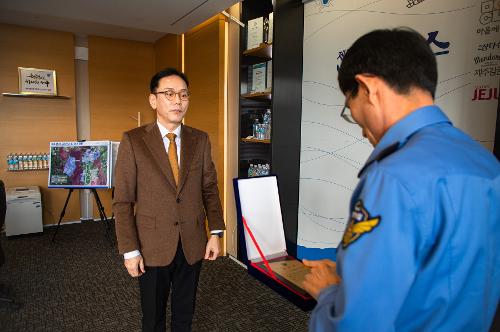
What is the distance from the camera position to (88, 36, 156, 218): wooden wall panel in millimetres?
5453

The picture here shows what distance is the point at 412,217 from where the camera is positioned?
0.66 m

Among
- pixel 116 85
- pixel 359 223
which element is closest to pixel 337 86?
pixel 359 223

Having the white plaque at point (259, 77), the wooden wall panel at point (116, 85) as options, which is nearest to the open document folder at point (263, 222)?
the white plaque at point (259, 77)

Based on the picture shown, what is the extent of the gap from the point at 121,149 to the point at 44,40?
4410 millimetres

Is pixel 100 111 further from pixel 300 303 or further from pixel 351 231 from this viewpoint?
pixel 351 231

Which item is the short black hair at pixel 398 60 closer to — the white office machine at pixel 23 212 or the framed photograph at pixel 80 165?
the framed photograph at pixel 80 165

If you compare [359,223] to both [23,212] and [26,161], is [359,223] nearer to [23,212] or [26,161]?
[23,212]

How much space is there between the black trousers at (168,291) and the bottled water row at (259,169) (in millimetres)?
1485

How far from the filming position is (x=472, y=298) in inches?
29.1

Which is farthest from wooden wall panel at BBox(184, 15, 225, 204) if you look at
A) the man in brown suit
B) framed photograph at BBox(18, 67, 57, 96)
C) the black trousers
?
framed photograph at BBox(18, 67, 57, 96)

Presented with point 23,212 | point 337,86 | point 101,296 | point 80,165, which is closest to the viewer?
point 337,86

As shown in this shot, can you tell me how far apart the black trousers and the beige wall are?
423 centimetres

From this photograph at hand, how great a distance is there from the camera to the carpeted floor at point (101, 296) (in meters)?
2.61

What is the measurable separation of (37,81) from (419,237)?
5676 mm
